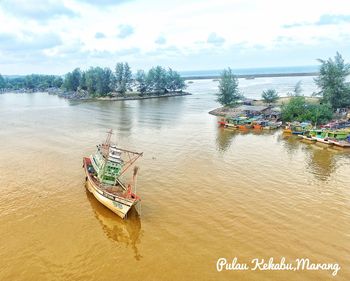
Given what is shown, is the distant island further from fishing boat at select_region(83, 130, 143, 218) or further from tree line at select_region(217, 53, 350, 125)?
fishing boat at select_region(83, 130, 143, 218)

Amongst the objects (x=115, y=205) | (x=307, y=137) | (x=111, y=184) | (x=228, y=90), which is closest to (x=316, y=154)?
(x=307, y=137)

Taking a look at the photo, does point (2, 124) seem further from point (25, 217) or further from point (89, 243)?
point (89, 243)

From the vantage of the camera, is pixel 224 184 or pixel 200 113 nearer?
pixel 224 184

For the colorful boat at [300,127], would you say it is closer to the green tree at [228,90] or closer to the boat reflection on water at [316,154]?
the boat reflection on water at [316,154]

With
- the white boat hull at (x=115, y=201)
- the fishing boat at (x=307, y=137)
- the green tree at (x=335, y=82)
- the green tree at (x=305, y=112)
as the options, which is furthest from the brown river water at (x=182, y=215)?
the green tree at (x=335, y=82)

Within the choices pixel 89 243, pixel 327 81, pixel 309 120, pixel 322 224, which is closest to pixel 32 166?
pixel 89 243

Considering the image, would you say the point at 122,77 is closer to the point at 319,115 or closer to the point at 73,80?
the point at 73,80
